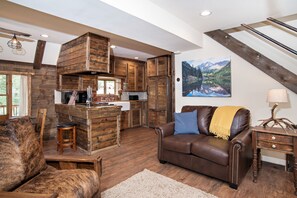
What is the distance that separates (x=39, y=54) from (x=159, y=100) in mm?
3420

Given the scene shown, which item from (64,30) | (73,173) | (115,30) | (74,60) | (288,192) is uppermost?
(64,30)

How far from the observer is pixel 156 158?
122 inches

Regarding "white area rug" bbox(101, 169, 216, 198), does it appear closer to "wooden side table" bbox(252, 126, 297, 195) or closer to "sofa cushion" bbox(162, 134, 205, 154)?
"sofa cushion" bbox(162, 134, 205, 154)

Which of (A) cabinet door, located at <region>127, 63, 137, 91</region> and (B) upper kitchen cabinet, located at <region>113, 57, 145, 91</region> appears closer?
(B) upper kitchen cabinet, located at <region>113, 57, 145, 91</region>

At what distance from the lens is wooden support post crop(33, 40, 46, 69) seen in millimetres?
3807

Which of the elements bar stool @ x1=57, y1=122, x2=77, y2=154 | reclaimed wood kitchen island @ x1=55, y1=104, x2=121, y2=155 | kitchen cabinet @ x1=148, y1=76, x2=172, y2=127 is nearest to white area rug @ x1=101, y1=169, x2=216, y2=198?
reclaimed wood kitchen island @ x1=55, y1=104, x2=121, y2=155

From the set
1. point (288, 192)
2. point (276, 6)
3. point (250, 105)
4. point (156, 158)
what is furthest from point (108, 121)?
point (276, 6)

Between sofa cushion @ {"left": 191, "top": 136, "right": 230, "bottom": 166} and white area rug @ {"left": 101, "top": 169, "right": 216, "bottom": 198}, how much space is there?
0.46 m

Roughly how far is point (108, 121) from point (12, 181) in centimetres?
231

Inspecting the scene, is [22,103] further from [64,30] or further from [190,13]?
[190,13]

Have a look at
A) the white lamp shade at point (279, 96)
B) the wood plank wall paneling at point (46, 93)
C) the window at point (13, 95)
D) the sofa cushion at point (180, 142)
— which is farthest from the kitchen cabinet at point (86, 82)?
the white lamp shade at point (279, 96)

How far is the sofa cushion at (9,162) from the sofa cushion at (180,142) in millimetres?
1932

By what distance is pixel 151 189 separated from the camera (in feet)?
6.90

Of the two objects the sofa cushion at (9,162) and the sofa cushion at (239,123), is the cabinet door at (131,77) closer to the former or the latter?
the sofa cushion at (239,123)
